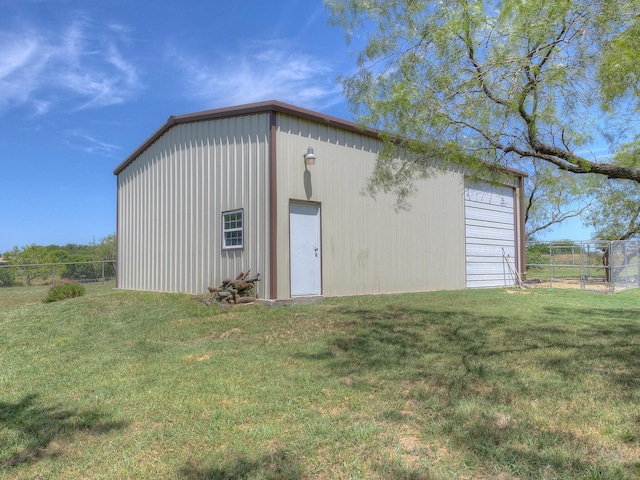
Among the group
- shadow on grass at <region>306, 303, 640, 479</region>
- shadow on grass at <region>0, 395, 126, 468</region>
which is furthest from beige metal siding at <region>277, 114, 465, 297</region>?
shadow on grass at <region>0, 395, 126, 468</region>

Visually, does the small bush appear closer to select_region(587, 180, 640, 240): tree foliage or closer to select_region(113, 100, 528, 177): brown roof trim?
select_region(113, 100, 528, 177): brown roof trim

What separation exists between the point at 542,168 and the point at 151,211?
9854 millimetres

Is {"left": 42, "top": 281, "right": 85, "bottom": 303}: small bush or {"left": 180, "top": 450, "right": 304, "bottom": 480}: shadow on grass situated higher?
{"left": 42, "top": 281, "right": 85, "bottom": 303}: small bush

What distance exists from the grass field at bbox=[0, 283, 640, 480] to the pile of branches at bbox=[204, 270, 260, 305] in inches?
52.8

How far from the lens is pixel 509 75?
5.46 metres

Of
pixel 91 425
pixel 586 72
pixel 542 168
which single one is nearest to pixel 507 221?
pixel 542 168

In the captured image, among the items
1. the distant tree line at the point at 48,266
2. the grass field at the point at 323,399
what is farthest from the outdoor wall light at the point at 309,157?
the distant tree line at the point at 48,266

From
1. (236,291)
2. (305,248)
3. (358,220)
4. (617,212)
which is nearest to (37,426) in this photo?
(236,291)

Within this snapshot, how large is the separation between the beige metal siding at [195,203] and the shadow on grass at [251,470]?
19.6 feet

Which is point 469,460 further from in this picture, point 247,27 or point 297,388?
point 247,27

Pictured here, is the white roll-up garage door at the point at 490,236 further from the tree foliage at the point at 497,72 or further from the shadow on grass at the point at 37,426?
the shadow on grass at the point at 37,426

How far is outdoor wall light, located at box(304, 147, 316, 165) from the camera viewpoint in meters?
8.89

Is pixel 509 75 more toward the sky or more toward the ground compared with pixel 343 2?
more toward the ground

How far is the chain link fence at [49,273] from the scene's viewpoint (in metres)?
17.3
